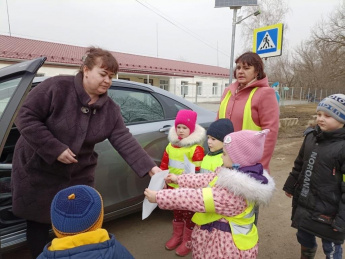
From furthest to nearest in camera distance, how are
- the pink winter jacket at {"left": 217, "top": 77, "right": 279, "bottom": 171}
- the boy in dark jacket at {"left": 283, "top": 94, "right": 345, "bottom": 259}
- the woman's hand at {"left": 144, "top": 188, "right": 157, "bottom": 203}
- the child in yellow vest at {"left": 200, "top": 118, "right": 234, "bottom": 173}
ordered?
the pink winter jacket at {"left": 217, "top": 77, "right": 279, "bottom": 171} < the child in yellow vest at {"left": 200, "top": 118, "right": 234, "bottom": 173} < the boy in dark jacket at {"left": 283, "top": 94, "right": 345, "bottom": 259} < the woman's hand at {"left": 144, "top": 188, "right": 157, "bottom": 203}

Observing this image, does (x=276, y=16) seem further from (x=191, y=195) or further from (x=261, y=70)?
(x=191, y=195)

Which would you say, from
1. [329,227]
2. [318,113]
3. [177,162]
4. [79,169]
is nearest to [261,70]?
[318,113]

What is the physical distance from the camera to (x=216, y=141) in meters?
2.03

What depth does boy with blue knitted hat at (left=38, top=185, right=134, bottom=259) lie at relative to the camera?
1045 mm

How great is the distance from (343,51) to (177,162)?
21.9m

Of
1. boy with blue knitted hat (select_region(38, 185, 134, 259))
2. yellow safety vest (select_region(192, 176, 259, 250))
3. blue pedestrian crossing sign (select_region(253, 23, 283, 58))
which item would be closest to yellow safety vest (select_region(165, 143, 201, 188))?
yellow safety vest (select_region(192, 176, 259, 250))

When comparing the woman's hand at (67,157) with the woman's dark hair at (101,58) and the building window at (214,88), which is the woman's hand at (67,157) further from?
the building window at (214,88)

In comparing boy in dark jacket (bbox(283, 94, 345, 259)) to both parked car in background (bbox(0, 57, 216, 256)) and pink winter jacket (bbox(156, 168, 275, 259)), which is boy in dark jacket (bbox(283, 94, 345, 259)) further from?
parked car in background (bbox(0, 57, 216, 256))

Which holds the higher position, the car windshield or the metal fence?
the car windshield

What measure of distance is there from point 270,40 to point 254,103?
330 cm

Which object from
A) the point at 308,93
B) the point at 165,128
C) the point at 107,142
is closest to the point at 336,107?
the point at 165,128

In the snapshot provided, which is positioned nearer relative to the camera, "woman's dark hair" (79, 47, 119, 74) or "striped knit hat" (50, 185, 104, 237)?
"striped knit hat" (50, 185, 104, 237)

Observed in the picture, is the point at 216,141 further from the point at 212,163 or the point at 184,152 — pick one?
Answer: the point at 184,152

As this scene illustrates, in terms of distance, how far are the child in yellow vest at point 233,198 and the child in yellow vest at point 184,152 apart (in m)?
0.90
